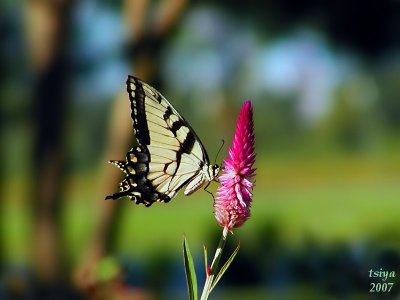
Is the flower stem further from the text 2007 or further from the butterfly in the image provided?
the text 2007

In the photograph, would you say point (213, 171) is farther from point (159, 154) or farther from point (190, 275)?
point (190, 275)

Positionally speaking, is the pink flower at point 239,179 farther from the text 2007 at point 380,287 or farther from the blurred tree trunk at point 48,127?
the blurred tree trunk at point 48,127

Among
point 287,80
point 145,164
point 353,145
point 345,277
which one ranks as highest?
point 287,80

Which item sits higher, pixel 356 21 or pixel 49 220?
pixel 356 21

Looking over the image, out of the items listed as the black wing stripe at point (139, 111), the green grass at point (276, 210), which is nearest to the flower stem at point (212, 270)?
the black wing stripe at point (139, 111)

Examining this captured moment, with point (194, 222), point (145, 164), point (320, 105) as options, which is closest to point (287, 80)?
point (320, 105)

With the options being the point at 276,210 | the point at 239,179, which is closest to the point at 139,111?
the point at 239,179

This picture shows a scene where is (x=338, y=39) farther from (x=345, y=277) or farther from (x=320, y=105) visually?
(x=345, y=277)
